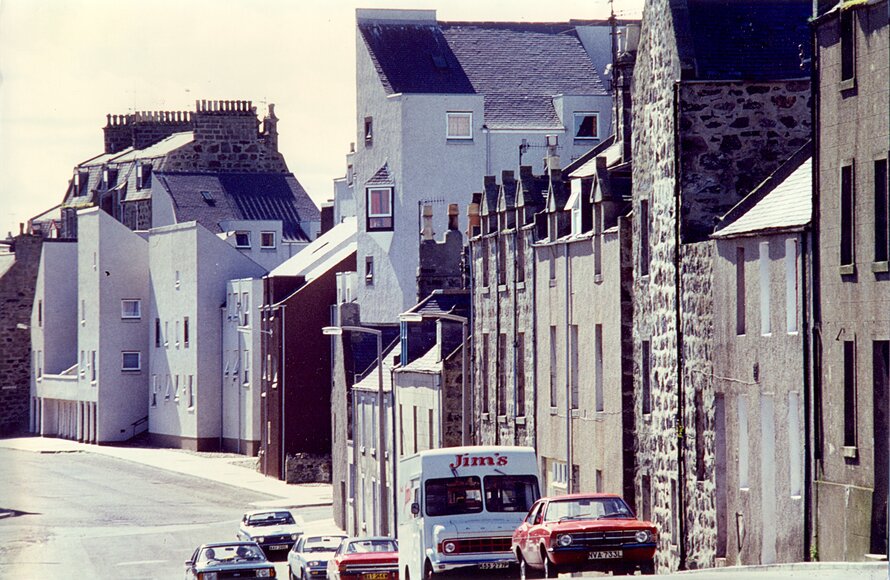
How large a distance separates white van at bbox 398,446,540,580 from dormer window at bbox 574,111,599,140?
46.5 meters

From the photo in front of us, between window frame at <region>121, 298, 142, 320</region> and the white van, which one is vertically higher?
window frame at <region>121, 298, 142, 320</region>

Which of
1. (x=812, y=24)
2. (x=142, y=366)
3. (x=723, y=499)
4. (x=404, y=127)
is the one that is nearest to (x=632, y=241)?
(x=723, y=499)

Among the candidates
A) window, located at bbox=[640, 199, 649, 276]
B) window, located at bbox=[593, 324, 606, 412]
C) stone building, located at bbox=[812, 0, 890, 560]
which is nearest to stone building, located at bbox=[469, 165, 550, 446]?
window, located at bbox=[593, 324, 606, 412]

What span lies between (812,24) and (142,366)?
82.1 meters

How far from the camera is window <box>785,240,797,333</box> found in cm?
3338

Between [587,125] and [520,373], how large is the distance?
30962 mm

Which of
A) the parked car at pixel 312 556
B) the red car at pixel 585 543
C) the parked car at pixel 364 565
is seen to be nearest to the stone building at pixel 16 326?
the parked car at pixel 312 556

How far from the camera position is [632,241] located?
143 feet

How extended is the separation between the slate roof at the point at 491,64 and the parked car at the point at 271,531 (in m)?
23.8

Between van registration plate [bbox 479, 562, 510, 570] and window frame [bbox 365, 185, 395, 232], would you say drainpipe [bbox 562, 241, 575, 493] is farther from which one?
window frame [bbox 365, 185, 395, 232]

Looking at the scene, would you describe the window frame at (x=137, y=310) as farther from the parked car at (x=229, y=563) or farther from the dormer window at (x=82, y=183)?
the parked car at (x=229, y=563)

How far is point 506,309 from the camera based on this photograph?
180ft

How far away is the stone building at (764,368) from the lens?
33.2 meters

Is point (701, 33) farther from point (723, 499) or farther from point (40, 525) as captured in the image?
point (40, 525)
